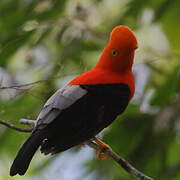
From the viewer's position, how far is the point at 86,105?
398 cm

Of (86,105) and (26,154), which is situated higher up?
(86,105)

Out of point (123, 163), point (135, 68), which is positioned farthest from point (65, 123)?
point (135, 68)

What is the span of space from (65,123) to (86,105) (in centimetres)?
17

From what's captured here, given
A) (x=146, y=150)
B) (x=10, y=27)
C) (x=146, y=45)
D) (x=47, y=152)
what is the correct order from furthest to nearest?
(x=146, y=45)
(x=146, y=150)
(x=10, y=27)
(x=47, y=152)

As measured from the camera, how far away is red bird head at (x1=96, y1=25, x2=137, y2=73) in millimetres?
4133

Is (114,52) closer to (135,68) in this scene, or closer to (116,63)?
(116,63)

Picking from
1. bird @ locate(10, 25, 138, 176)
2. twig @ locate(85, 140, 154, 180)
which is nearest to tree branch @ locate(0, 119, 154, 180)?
twig @ locate(85, 140, 154, 180)

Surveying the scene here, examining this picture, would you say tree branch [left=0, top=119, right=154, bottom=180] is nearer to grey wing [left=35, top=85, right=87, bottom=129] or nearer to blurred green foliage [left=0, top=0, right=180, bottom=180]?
grey wing [left=35, top=85, right=87, bottom=129]

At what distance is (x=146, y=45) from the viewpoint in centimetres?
680

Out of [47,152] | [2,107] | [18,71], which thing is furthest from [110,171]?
[47,152]

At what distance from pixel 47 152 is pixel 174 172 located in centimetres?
275

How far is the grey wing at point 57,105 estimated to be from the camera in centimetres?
386

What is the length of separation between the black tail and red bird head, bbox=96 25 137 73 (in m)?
0.67

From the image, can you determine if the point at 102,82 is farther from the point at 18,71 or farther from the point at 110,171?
the point at 18,71
